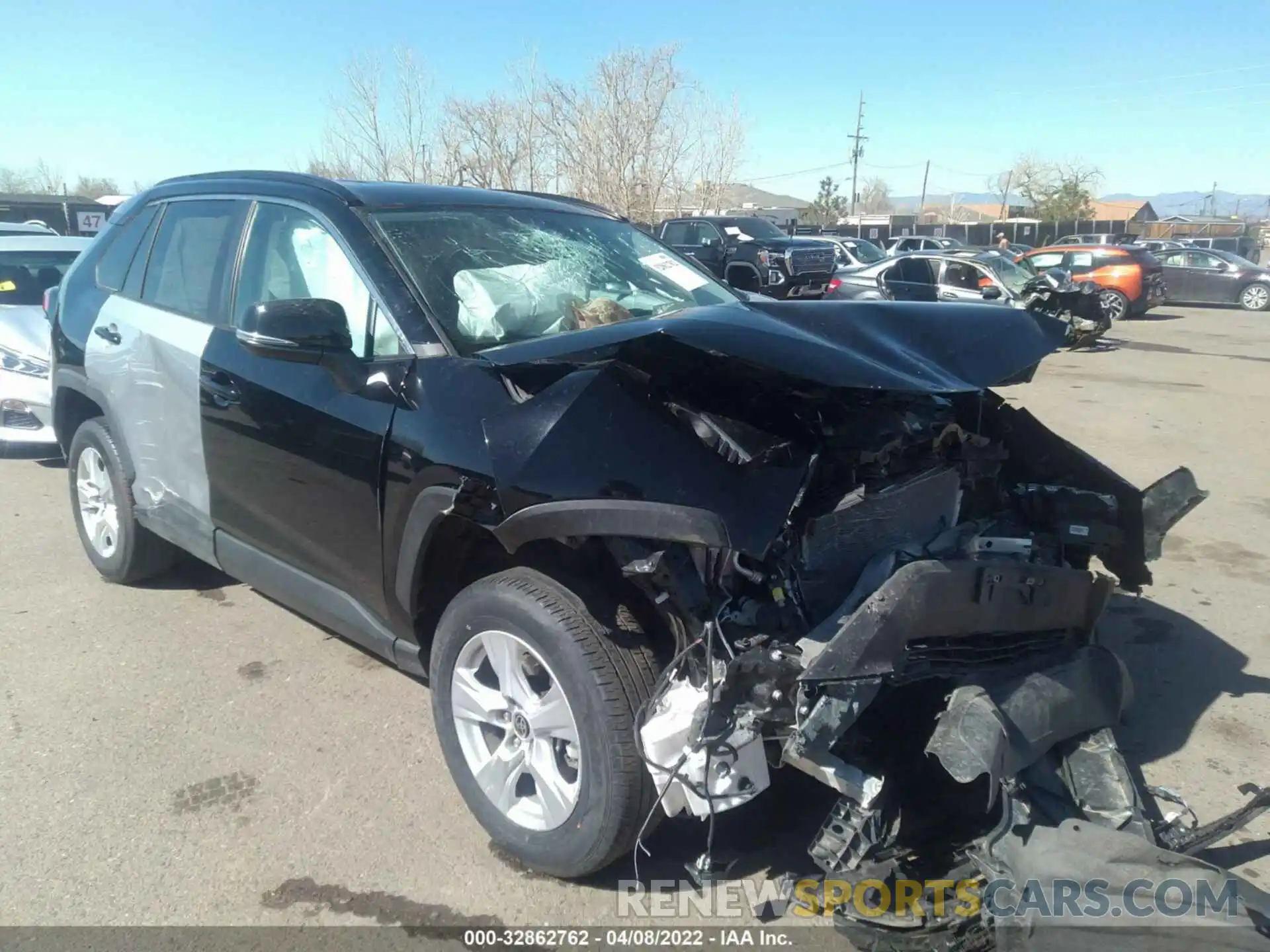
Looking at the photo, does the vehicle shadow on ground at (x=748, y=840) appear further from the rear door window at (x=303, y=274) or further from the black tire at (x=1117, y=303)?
the black tire at (x=1117, y=303)

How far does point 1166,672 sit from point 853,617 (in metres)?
2.53

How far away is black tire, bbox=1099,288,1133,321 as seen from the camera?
20.2m

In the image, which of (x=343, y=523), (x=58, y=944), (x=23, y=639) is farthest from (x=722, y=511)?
(x=23, y=639)

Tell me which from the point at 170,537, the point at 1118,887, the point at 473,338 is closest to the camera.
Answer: the point at 1118,887

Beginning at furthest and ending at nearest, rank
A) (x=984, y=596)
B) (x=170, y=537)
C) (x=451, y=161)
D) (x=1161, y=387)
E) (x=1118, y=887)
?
(x=451, y=161) → (x=1161, y=387) → (x=170, y=537) → (x=984, y=596) → (x=1118, y=887)

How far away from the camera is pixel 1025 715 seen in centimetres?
Answer: 256

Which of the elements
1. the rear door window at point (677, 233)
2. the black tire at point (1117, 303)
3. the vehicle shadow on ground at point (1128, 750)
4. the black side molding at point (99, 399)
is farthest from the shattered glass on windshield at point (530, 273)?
the black tire at point (1117, 303)

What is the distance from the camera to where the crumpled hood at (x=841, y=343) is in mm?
2697

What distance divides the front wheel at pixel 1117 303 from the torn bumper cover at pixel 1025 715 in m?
19.3

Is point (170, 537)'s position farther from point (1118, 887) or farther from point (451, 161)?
point (451, 161)

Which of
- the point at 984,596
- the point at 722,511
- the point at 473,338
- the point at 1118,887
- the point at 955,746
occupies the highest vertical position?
the point at 473,338

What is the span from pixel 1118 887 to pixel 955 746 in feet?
1.45

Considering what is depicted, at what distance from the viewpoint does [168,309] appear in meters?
4.32

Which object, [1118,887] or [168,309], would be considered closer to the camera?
[1118,887]
